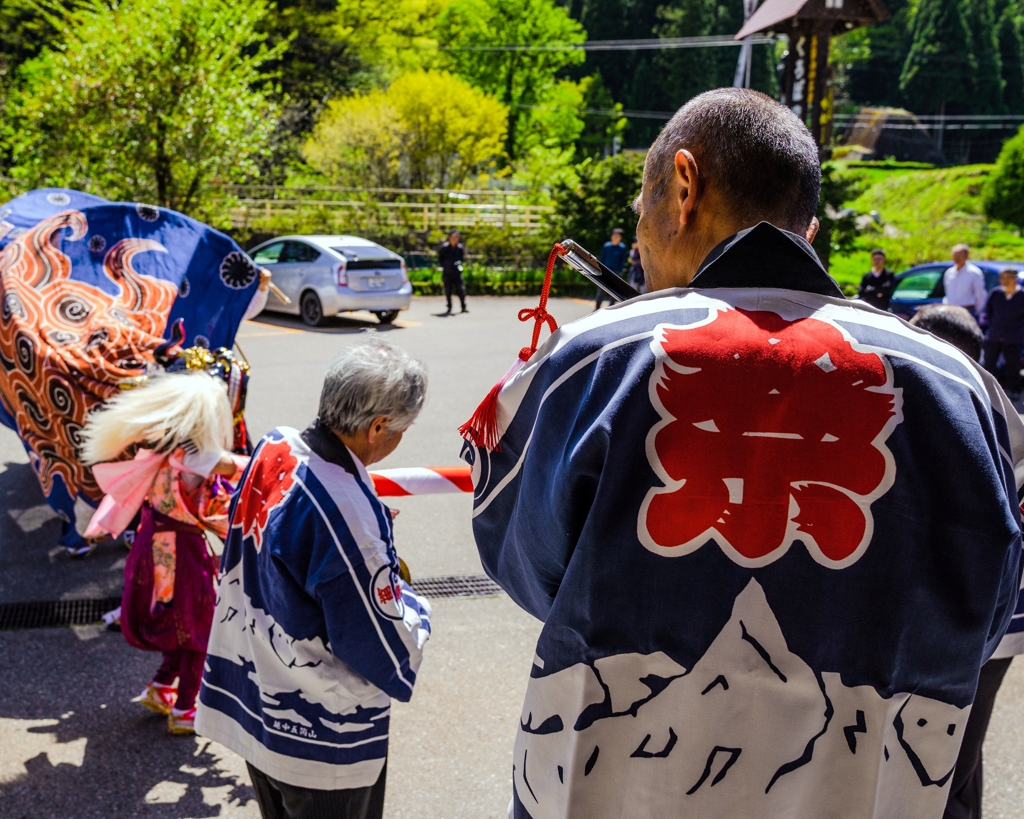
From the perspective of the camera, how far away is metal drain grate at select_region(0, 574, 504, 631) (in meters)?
4.52

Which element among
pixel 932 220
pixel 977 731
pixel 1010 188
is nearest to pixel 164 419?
pixel 977 731

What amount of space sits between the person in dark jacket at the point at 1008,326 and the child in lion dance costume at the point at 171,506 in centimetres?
961

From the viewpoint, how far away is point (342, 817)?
2322mm

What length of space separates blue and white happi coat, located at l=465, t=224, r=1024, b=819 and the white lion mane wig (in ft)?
7.71

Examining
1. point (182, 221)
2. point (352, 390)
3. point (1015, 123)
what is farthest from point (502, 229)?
point (1015, 123)

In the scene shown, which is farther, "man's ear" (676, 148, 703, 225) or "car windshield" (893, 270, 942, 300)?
"car windshield" (893, 270, 942, 300)

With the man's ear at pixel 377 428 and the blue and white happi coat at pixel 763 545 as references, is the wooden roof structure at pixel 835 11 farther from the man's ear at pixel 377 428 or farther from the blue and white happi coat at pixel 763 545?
the blue and white happi coat at pixel 763 545

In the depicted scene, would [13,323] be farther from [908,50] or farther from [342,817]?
[908,50]

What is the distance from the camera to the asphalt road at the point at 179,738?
10.6ft

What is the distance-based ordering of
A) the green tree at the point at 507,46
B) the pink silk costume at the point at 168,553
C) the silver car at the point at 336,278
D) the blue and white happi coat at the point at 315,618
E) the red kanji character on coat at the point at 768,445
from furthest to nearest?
the green tree at the point at 507,46, the silver car at the point at 336,278, the pink silk costume at the point at 168,553, the blue and white happi coat at the point at 315,618, the red kanji character on coat at the point at 768,445

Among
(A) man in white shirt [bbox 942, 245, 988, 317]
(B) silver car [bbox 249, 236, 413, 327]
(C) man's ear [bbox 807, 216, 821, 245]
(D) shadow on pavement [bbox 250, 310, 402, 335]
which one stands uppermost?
(C) man's ear [bbox 807, 216, 821, 245]

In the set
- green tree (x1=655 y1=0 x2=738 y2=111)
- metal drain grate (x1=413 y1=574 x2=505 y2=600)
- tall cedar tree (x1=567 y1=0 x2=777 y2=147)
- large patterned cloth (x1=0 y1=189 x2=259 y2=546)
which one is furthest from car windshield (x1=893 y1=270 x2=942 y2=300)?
green tree (x1=655 y1=0 x2=738 y2=111)

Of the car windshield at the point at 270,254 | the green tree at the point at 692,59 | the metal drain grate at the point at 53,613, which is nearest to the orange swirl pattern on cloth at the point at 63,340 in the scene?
the metal drain grate at the point at 53,613

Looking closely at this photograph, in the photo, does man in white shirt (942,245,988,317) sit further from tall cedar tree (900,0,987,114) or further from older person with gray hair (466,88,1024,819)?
tall cedar tree (900,0,987,114)
